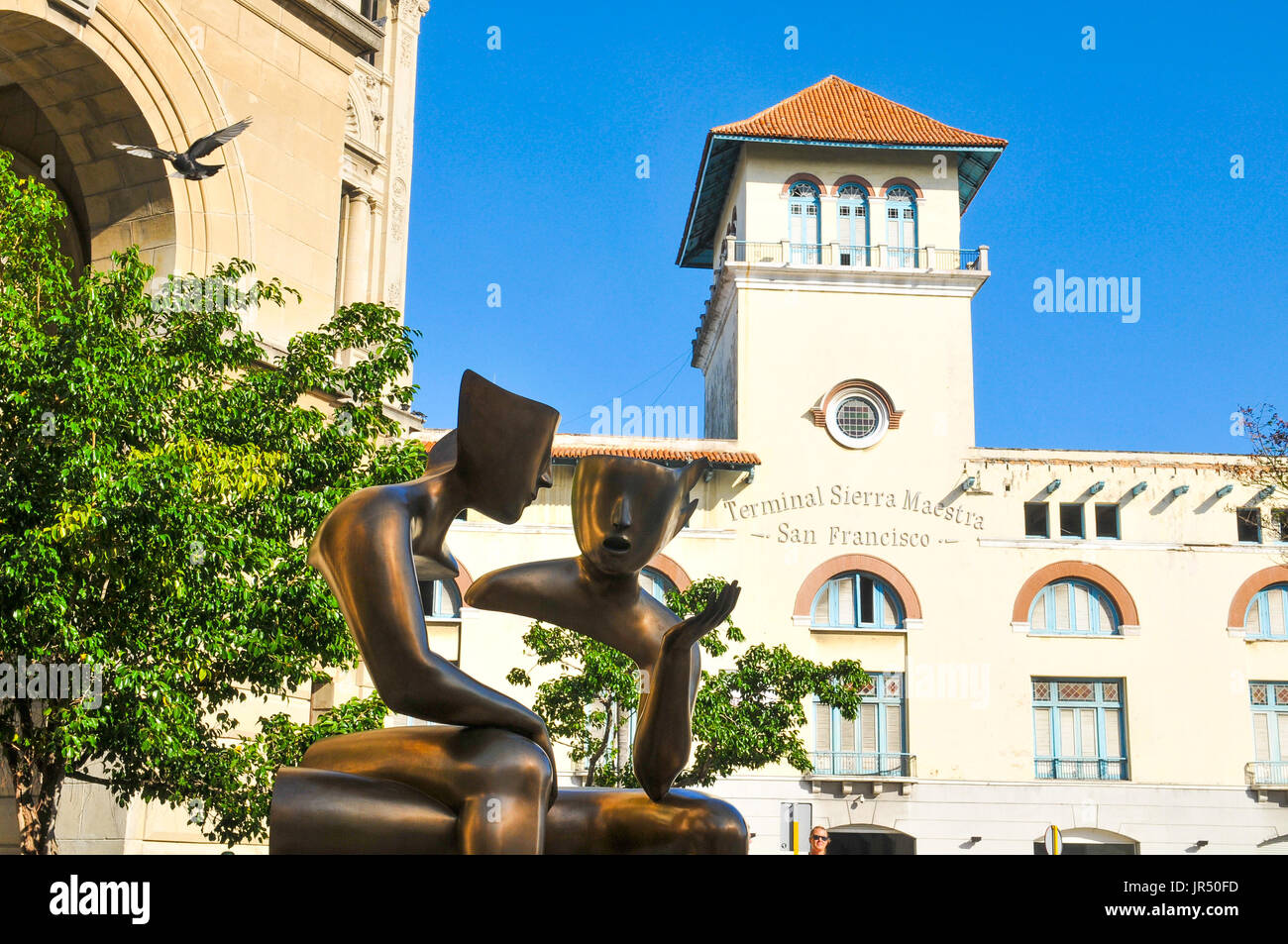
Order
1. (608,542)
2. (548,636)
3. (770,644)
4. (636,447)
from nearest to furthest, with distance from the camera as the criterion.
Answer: (608,542) → (548,636) → (770,644) → (636,447)

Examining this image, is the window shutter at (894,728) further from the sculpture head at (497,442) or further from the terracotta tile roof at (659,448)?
the sculpture head at (497,442)

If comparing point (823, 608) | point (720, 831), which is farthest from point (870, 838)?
point (720, 831)

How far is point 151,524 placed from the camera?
947cm

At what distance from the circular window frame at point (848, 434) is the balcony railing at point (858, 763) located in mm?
8090

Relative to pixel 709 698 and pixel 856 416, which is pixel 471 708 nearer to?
pixel 709 698

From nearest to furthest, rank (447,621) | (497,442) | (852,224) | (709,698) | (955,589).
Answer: (497,442) → (709,698) → (447,621) → (955,589) → (852,224)

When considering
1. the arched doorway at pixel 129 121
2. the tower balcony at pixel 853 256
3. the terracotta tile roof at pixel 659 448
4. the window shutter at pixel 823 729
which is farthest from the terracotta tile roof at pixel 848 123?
the arched doorway at pixel 129 121

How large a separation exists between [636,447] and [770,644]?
253 inches

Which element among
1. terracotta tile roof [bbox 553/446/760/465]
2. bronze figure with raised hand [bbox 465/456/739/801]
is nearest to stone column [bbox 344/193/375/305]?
terracotta tile roof [bbox 553/446/760/465]

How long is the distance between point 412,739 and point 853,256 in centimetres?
3480

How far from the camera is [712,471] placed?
3528 centimetres

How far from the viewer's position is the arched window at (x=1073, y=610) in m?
34.6
